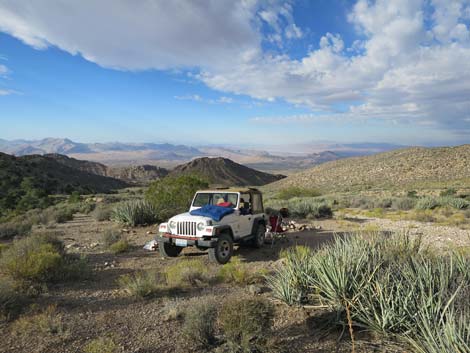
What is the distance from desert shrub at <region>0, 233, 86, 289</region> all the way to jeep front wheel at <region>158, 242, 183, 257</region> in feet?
6.15

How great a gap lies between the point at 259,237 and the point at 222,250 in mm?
1960

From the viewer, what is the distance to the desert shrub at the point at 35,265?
585cm

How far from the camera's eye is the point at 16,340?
13.1 ft

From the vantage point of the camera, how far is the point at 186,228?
307 inches

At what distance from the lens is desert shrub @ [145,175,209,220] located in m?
14.8

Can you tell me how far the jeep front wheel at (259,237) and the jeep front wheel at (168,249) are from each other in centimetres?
229

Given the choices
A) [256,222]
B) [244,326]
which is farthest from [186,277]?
[256,222]

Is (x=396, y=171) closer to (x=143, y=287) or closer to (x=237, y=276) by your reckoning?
(x=237, y=276)

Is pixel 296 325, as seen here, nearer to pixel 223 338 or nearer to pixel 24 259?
pixel 223 338

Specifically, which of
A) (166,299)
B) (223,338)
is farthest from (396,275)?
(166,299)

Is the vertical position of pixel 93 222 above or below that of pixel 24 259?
below

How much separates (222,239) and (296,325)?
136 inches

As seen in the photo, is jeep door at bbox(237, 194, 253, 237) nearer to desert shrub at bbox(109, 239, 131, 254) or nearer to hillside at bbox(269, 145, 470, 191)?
desert shrub at bbox(109, 239, 131, 254)

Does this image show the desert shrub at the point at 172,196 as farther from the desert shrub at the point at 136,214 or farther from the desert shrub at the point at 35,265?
the desert shrub at the point at 35,265
